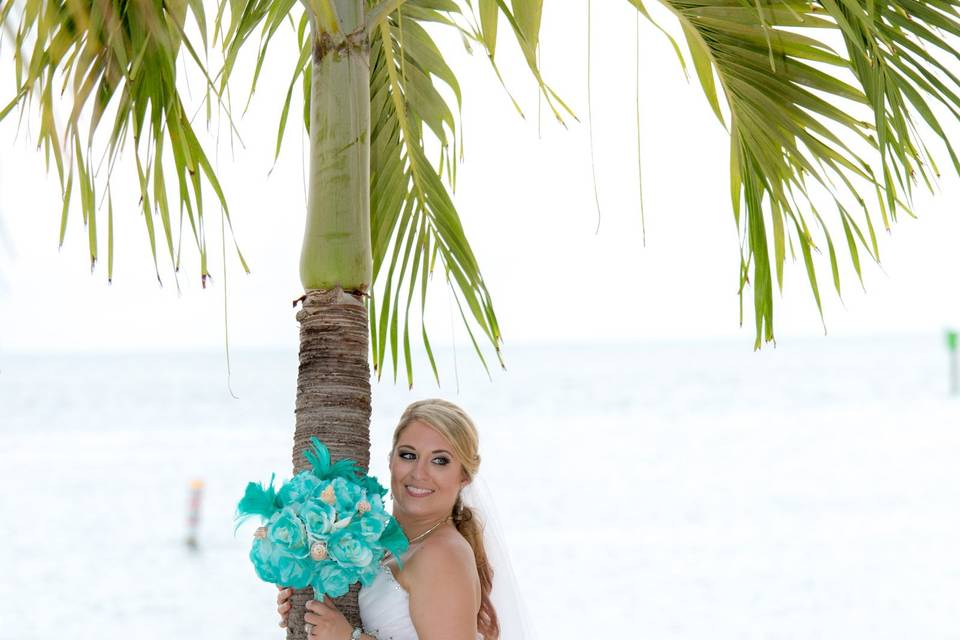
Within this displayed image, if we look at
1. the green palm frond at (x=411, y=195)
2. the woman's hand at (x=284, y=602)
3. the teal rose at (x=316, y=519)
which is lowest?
the woman's hand at (x=284, y=602)

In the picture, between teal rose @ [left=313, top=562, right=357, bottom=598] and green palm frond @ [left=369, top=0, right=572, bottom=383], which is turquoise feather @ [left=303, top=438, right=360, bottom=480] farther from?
green palm frond @ [left=369, top=0, right=572, bottom=383]

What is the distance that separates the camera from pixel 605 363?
56312mm

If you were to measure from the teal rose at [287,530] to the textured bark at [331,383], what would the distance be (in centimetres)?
16

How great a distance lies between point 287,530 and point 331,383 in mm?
331

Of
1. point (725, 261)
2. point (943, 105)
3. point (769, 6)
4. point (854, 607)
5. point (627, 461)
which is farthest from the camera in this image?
point (725, 261)

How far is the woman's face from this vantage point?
269 centimetres

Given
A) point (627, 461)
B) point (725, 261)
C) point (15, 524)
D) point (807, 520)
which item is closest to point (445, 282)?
point (807, 520)

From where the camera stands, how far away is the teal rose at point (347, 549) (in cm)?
223

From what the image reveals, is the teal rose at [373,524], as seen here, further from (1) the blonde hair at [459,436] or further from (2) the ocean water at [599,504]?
(2) the ocean water at [599,504]

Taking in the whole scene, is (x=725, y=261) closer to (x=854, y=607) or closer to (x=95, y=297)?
(x=95, y=297)

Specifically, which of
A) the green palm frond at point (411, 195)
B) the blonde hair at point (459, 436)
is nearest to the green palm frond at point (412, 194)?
the green palm frond at point (411, 195)

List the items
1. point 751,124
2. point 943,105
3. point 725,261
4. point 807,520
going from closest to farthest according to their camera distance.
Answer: point 943,105 < point 751,124 < point 807,520 < point 725,261

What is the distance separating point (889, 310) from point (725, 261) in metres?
21.8

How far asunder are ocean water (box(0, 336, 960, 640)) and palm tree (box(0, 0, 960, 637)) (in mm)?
9604
